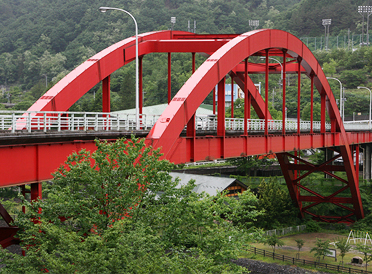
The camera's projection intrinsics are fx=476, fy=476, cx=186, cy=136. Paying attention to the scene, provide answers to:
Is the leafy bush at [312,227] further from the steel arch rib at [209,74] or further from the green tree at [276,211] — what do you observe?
the steel arch rib at [209,74]

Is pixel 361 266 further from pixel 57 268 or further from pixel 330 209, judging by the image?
pixel 57 268

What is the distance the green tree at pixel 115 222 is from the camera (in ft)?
42.1

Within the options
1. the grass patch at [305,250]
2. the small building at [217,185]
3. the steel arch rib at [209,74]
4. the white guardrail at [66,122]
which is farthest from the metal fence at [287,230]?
the steel arch rib at [209,74]

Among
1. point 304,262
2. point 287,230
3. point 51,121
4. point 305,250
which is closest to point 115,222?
point 51,121

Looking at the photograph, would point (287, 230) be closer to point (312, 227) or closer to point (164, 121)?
point (312, 227)

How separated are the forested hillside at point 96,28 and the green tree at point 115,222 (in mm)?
86360

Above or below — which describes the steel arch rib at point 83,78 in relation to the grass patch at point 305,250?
above

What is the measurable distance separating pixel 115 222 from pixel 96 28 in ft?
507

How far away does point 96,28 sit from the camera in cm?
16000

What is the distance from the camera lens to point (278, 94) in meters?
126

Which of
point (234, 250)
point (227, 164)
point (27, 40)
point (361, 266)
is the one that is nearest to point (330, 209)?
point (361, 266)

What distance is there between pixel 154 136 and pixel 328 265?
23358 mm

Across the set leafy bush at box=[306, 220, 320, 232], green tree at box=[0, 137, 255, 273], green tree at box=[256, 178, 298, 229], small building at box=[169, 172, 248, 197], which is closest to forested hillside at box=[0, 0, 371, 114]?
small building at box=[169, 172, 248, 197]

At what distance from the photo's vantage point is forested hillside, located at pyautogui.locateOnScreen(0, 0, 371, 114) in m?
118
